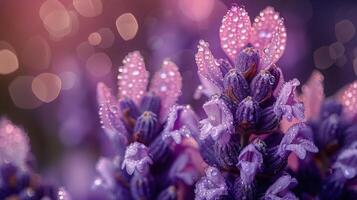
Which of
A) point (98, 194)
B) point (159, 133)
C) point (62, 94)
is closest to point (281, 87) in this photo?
point (159, 133)

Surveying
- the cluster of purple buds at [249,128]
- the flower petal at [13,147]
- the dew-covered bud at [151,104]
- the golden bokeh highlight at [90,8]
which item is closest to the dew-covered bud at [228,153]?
the cluster of purple buds at [249,128]

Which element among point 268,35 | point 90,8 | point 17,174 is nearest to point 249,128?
point 268,35

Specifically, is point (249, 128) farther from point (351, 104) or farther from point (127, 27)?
point (127, 27)

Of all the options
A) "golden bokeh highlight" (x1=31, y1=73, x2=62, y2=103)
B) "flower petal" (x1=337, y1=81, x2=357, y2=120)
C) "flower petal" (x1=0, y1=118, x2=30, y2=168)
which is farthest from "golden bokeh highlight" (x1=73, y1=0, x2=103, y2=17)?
"flower petal" (x1=337, y1=81, x2=357, y2=120)

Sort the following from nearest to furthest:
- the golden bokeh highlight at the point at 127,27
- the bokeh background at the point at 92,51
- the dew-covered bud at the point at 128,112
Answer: the dew-covered bud at the point at 128,112
the bokeh background at the point at 92,51
the golden bokeh highlight at the point at 127,27

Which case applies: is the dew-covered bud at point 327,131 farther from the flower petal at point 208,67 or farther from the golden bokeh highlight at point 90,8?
the golden bokeh highlight at point 90,8

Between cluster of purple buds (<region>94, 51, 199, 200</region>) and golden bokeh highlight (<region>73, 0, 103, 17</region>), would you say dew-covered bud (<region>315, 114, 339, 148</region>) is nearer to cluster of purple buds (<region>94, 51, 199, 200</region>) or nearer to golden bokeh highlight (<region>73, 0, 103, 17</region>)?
cluster of purple buds (<region>94, 51, 199, 200</region>)
